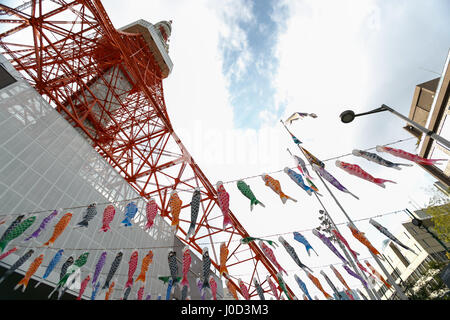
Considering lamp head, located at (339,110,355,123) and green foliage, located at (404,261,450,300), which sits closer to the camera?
lamp head, located at (339,110,355,123)

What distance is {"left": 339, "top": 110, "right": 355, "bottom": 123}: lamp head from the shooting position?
5111 mm

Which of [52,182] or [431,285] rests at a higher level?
[52,182]

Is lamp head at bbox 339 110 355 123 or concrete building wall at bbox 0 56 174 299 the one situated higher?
concrete building wall at bbox 0 56 174 299

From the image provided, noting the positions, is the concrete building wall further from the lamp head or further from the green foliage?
the green foliage

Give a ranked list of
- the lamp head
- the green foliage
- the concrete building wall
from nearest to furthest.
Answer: the lamp head → the concrete building wall → the green foliage

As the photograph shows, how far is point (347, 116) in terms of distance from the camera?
5.15 metres

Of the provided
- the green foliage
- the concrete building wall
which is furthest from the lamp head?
the green foliage

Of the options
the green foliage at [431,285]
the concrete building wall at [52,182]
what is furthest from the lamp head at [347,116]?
the green foliage at [431,285]

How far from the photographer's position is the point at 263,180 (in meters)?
A: 7.77

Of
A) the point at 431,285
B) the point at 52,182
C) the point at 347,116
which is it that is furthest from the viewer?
the point at 431,285

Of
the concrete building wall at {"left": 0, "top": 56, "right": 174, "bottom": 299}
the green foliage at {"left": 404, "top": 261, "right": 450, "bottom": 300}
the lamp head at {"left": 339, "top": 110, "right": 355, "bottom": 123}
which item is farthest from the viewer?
the green foliage at {"left": 404, "top": 261, "right": 450, "bottom": 300}

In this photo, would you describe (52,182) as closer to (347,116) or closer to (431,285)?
(347,116)

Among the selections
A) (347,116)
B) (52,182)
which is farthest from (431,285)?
(52,182)
